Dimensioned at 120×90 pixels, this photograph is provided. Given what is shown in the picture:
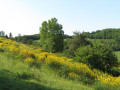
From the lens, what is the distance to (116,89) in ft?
21.2

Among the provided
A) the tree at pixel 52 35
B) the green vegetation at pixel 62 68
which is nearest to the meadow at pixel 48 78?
the green vegetation at pixel 62 68

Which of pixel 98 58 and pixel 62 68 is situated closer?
pixel 62 68

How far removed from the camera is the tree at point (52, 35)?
32.3 m

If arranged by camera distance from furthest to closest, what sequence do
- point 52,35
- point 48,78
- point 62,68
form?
point 52,35
point 62,68
point 48,78

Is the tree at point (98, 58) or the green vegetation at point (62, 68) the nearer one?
the green vegetation at point (62, 68)

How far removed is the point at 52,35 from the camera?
109ft

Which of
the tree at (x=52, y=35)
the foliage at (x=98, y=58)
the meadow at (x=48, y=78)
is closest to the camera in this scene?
the meadow at (x=48, y=78)

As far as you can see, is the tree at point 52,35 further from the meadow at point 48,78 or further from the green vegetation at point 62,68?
the meadow at point 48,78

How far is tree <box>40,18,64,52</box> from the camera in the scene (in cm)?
3227

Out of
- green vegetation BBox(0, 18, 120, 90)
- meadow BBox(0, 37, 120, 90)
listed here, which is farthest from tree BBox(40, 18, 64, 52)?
meadow BBox(0, 37, 120, 90)

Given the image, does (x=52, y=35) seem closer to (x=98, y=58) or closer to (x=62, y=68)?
(x=98, y=58)

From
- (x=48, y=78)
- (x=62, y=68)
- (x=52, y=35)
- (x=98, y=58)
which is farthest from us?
(x=52, y=35)

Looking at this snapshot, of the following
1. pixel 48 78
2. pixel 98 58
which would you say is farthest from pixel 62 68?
pixel 98 58

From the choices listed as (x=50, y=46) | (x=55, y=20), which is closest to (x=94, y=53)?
(x=50, y=46)
